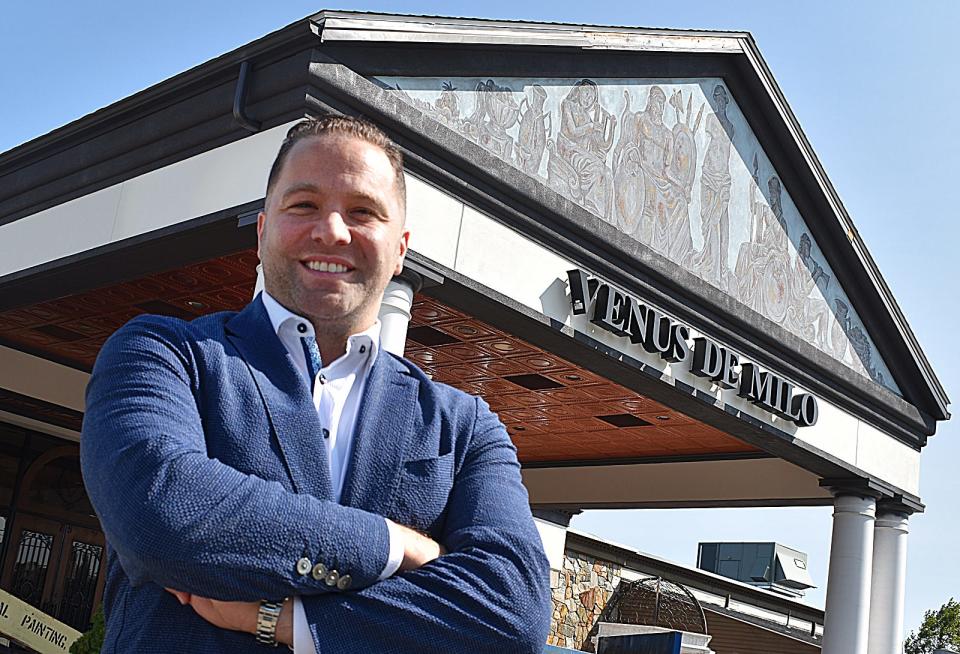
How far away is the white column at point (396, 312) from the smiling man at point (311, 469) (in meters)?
4.70

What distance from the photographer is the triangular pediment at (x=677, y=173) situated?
812cm

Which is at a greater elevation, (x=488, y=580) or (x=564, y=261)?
(x=564, y=261)

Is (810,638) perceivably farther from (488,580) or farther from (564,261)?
(488,580)

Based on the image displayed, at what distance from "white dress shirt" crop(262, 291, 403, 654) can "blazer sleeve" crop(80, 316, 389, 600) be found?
103 millimetres

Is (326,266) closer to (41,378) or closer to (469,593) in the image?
(469,593)

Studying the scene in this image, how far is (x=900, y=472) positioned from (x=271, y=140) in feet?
29.9

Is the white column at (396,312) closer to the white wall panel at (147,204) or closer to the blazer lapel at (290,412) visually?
the white wall panel at (147,204)

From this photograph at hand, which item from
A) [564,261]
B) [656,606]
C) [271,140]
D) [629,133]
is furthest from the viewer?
[656,606]

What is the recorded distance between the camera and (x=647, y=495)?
14.2 meters

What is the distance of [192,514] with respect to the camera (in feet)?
4.94

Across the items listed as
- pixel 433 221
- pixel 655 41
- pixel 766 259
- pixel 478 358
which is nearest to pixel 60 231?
pixel 433 221

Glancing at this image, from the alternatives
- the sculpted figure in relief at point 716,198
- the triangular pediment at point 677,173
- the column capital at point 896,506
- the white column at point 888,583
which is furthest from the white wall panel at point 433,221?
the column capital at point 896,506

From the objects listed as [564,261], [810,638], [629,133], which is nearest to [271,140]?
[564,261]

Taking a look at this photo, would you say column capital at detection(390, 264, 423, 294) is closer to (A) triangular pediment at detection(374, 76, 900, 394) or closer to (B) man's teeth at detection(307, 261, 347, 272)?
(A) triangular pediment at detection(374, 76, 900, 394)
